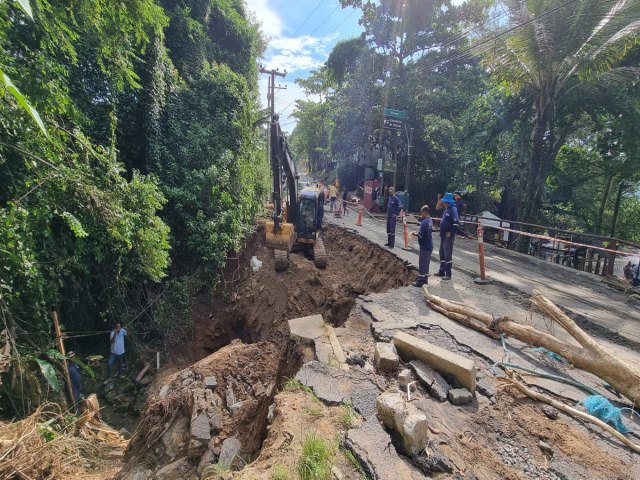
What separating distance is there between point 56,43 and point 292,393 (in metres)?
7.31

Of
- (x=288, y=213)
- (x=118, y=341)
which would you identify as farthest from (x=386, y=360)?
(x=288, y=213)

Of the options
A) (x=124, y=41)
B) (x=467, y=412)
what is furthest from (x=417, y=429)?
(x=124, y=41)

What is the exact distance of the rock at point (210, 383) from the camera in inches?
218

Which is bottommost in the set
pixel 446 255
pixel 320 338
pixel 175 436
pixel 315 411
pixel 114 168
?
pixel 175 436

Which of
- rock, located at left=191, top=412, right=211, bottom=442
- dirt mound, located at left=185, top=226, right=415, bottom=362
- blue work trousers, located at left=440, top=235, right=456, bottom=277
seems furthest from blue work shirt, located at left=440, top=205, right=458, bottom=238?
rock, located at left=191, top=412, right=211, bottom=442

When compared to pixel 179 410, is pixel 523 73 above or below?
above

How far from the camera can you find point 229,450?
159 inches

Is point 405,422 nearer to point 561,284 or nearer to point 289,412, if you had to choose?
point 289,412

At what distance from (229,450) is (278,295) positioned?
5.72m

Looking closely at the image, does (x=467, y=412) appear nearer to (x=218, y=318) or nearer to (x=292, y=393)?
(x=292, y=393)

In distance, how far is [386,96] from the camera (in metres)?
21.2

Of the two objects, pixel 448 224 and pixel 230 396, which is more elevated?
pixel 448 224

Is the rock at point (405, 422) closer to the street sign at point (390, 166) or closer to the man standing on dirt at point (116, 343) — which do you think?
the man standing on dirt at point (116, 343)

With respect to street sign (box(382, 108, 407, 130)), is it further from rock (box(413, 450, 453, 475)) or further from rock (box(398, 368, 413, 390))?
rock (box(413, 450, 453, 475))
